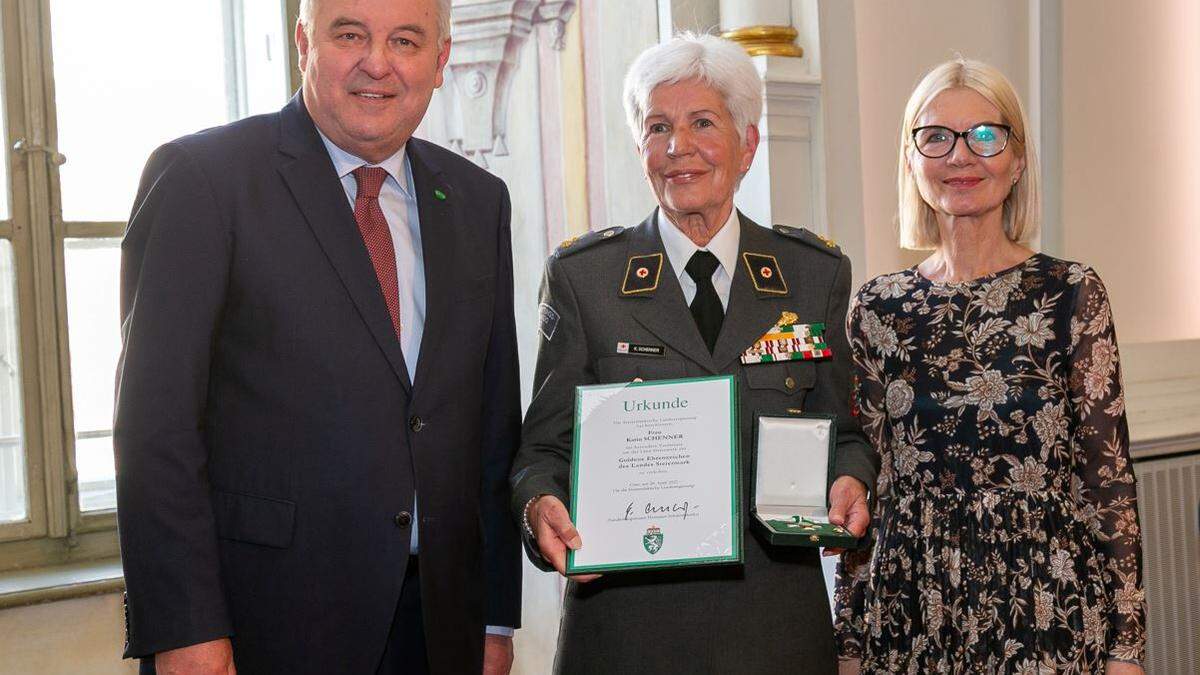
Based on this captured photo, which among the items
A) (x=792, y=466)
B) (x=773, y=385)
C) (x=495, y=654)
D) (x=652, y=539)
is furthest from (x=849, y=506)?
(x=495, y=654)

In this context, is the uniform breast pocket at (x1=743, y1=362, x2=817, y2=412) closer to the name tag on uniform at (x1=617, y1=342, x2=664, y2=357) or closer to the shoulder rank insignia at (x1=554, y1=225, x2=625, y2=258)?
the name tag on uniform at (x1=617, y1=342, x2=664, y2=357)

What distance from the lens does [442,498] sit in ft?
6.56

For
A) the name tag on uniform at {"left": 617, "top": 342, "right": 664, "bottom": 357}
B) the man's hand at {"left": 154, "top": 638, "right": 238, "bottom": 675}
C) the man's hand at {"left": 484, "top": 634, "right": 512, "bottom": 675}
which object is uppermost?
the name tag on uniform at {"left": 617, "top": 342, "right": 664, "bottom": 357}

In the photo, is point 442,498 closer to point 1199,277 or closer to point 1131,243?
point 1131,243

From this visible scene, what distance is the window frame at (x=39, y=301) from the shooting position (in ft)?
11.7

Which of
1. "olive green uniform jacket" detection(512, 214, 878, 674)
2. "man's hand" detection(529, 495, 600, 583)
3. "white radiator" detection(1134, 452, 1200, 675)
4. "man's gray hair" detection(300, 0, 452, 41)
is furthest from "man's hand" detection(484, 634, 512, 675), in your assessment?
A: "white radiator" detection(1134, 452, 1200, 675)

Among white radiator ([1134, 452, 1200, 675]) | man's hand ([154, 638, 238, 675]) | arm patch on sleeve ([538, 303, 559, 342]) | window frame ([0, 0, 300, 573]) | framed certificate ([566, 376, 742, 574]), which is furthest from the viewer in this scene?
white radiator ([1134, 452, 1200, 675])

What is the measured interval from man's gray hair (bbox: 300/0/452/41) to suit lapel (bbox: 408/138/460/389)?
203 millimetres

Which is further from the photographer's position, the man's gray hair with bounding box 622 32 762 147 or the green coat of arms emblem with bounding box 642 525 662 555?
the man's gray hair with bounding box 622 32 762 147

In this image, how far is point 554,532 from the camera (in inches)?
76.9

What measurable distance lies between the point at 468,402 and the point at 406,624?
382 millimetres

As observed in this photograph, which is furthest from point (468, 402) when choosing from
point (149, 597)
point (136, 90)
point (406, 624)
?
point (136, 90)

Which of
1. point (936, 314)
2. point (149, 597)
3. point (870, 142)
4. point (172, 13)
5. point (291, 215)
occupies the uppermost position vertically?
point (172, 13)

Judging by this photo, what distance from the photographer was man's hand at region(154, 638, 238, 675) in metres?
1.77
